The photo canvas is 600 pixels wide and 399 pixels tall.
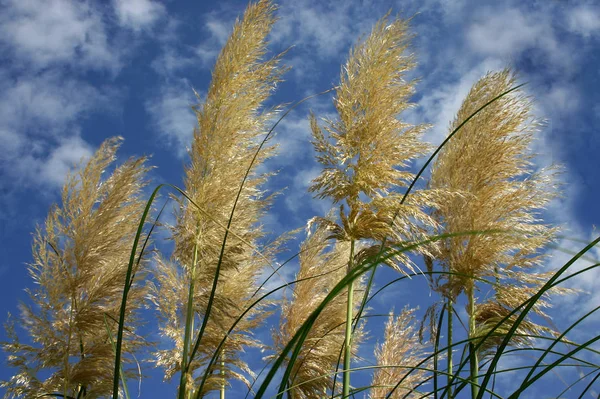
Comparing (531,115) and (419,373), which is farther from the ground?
(531,115)

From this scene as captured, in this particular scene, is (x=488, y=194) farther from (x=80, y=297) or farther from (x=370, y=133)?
(x=80, y=297)

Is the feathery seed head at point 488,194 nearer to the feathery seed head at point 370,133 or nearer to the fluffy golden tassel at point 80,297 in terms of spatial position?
the feathery seed head at point 370,133

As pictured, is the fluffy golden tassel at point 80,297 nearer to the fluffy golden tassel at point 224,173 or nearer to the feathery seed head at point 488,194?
the fluffy golden tassel at point 224,173

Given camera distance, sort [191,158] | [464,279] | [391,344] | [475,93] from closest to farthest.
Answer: [464,279] < [191,158] < [475,93] < [391,344]

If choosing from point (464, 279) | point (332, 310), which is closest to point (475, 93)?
point (464, 279)

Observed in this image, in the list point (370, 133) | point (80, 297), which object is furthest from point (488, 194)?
point (80, 297)

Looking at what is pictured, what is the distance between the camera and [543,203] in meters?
4.41

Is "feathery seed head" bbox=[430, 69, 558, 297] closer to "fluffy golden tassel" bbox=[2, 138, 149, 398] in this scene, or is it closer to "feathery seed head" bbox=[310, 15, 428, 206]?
"feathery seed head" bbox=[310, 15, 428, 206]

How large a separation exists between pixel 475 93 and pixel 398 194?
1136 millimetres

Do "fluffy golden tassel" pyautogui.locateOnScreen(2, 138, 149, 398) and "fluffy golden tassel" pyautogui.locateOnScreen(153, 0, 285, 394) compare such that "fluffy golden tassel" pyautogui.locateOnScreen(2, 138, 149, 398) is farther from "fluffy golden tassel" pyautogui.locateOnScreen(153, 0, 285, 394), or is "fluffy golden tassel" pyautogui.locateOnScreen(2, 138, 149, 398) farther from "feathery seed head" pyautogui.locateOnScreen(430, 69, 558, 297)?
"feathery seed head" pyautogui.locateOnScreen(430, 69, 558, 297)

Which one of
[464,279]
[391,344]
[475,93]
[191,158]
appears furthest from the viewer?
[391,344]

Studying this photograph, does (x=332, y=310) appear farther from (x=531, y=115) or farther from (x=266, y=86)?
(x=531, y=115)

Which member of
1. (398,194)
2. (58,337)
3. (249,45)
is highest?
(249,45)

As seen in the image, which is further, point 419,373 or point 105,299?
point 419,373
